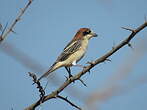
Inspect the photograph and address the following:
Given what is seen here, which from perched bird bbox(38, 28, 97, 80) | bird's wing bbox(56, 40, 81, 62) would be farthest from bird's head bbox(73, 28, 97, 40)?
bird's wing bbox(56, 40, 81, 62)

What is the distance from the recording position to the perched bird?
8.04m

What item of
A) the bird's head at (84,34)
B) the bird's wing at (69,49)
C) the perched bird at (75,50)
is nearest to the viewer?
the perched bird at (75,50)

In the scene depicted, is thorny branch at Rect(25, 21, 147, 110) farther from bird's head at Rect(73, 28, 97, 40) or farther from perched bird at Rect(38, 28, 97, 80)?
bird's head at Rect(73, 28, 97, 40)

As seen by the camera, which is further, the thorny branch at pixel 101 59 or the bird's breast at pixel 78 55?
the bird's breast at pixel 78 55

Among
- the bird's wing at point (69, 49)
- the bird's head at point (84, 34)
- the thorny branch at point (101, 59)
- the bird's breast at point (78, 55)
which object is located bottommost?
the thorny branch at point (101, 59)

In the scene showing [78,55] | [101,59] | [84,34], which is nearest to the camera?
[101,59]

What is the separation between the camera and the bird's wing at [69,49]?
8266 mm

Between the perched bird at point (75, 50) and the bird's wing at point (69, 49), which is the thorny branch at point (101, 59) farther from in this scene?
the bird's wing at point (69, 49)

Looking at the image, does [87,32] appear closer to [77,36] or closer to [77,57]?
[77,36]

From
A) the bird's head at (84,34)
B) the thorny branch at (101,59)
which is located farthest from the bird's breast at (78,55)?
the thorny branch at (101,59)

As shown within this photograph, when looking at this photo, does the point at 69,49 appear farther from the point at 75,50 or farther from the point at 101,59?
the point at 101,59

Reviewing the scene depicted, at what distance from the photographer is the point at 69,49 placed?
343 inches

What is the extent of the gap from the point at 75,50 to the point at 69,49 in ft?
0.57

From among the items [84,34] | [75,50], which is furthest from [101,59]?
[84,34]
